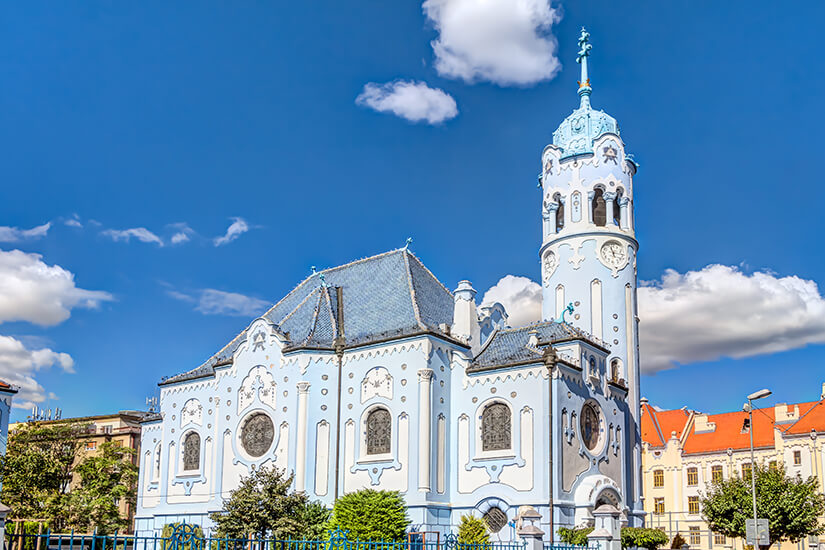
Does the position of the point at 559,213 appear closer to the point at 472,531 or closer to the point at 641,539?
the point at 641,539

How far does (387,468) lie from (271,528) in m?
8.83

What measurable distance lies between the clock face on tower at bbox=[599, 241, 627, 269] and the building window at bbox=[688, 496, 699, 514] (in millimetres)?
25298

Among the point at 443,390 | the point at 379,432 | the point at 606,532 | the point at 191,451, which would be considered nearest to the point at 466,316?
the point at 443,390

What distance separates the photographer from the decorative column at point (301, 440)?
3853 centimetres

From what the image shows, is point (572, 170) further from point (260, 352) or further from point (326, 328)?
point (260, 352)

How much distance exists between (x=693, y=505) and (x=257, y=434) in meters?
35.9

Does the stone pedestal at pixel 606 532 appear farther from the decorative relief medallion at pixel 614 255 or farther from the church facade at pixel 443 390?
the decorative relief medallion at pixel 614 255

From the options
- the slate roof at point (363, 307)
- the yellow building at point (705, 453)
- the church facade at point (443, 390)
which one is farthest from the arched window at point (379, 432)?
the yellow building at point (705, 453)

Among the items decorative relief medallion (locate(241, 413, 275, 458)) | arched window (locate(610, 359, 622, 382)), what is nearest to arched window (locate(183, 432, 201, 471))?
decorative relief medallion (locate(241, 413, 275, 458))

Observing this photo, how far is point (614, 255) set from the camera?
148 ft

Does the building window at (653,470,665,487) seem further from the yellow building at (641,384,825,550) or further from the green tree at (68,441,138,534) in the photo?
the green tree at (68,441,138,534)

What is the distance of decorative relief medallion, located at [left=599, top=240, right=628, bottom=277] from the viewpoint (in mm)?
44844

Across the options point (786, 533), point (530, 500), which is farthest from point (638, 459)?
point (530, 500)

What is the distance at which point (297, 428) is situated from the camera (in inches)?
1558
